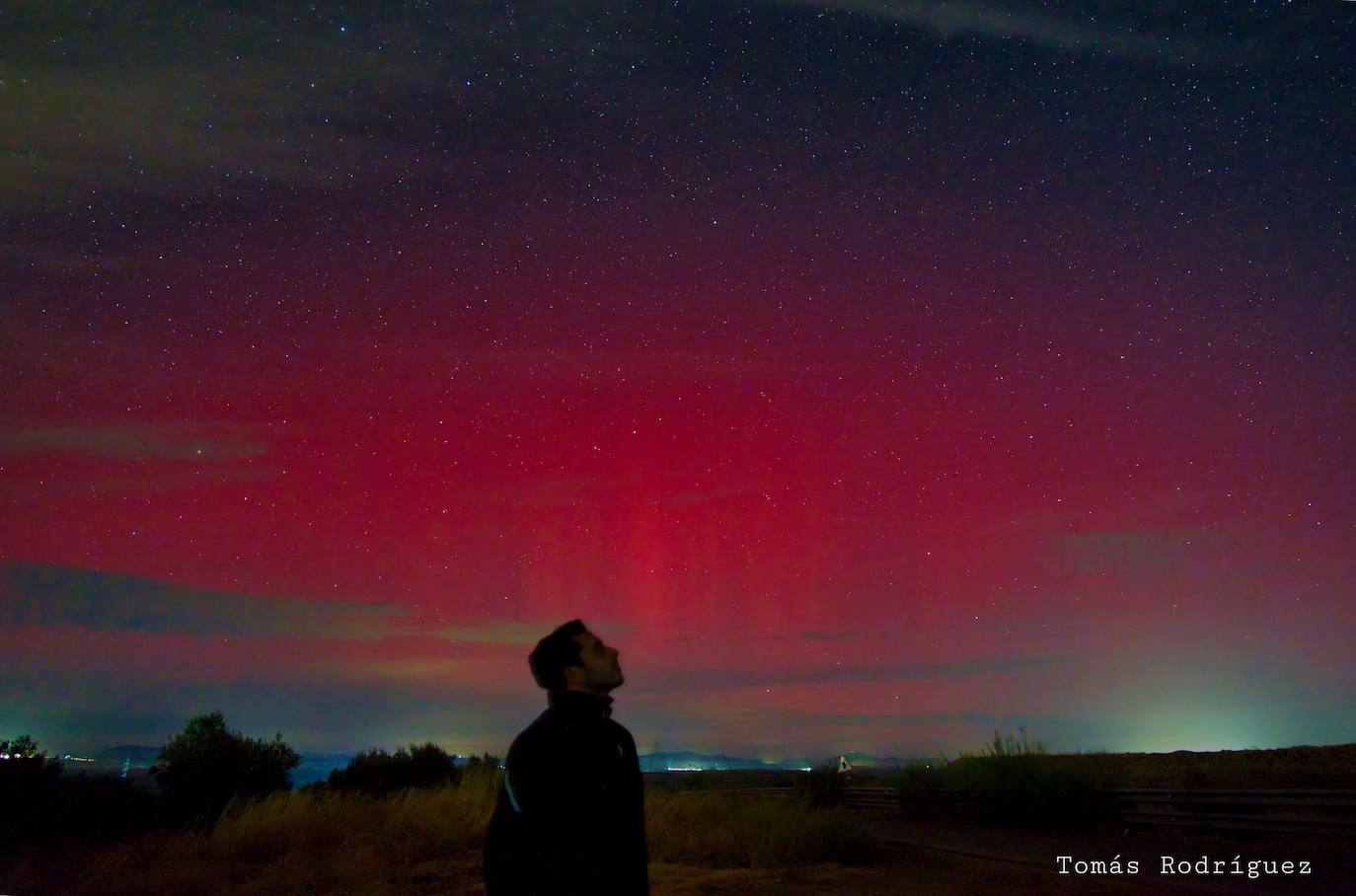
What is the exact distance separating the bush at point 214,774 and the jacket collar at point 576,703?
750 inches

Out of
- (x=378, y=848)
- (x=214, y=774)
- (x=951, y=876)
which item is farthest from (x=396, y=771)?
(x=951, y=876)

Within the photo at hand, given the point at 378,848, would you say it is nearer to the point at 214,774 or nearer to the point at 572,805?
the point at 214,774

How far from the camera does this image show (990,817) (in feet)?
73.9

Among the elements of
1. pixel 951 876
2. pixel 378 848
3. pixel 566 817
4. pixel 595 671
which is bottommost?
pixel 951 876

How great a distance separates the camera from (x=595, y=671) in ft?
12.5

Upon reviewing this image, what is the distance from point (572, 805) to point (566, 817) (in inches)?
1.7

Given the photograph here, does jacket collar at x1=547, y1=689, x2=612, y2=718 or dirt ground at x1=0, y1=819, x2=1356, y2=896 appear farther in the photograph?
dirt ground at x1=0, y1=819, x2=1356, y2=896

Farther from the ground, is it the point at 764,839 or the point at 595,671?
the point at 595,671

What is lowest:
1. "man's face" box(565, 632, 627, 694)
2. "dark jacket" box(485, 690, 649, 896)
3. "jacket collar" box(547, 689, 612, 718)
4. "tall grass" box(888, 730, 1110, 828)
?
"tall grass" box(888, 730, 1110, 828)

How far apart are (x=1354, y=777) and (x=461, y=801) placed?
19877 millimetres

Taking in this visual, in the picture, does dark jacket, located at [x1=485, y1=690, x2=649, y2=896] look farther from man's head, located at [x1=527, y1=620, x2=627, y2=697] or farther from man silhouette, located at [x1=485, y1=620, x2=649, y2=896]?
man's head, located at [x1=527, y1=620, x2=627, y2=697]

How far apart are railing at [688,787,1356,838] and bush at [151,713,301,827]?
57.1 feet

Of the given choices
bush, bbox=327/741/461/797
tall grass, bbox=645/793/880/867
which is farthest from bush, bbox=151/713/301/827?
tall grass, bbox=645/793/880/867

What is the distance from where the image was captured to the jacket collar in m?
3.77
